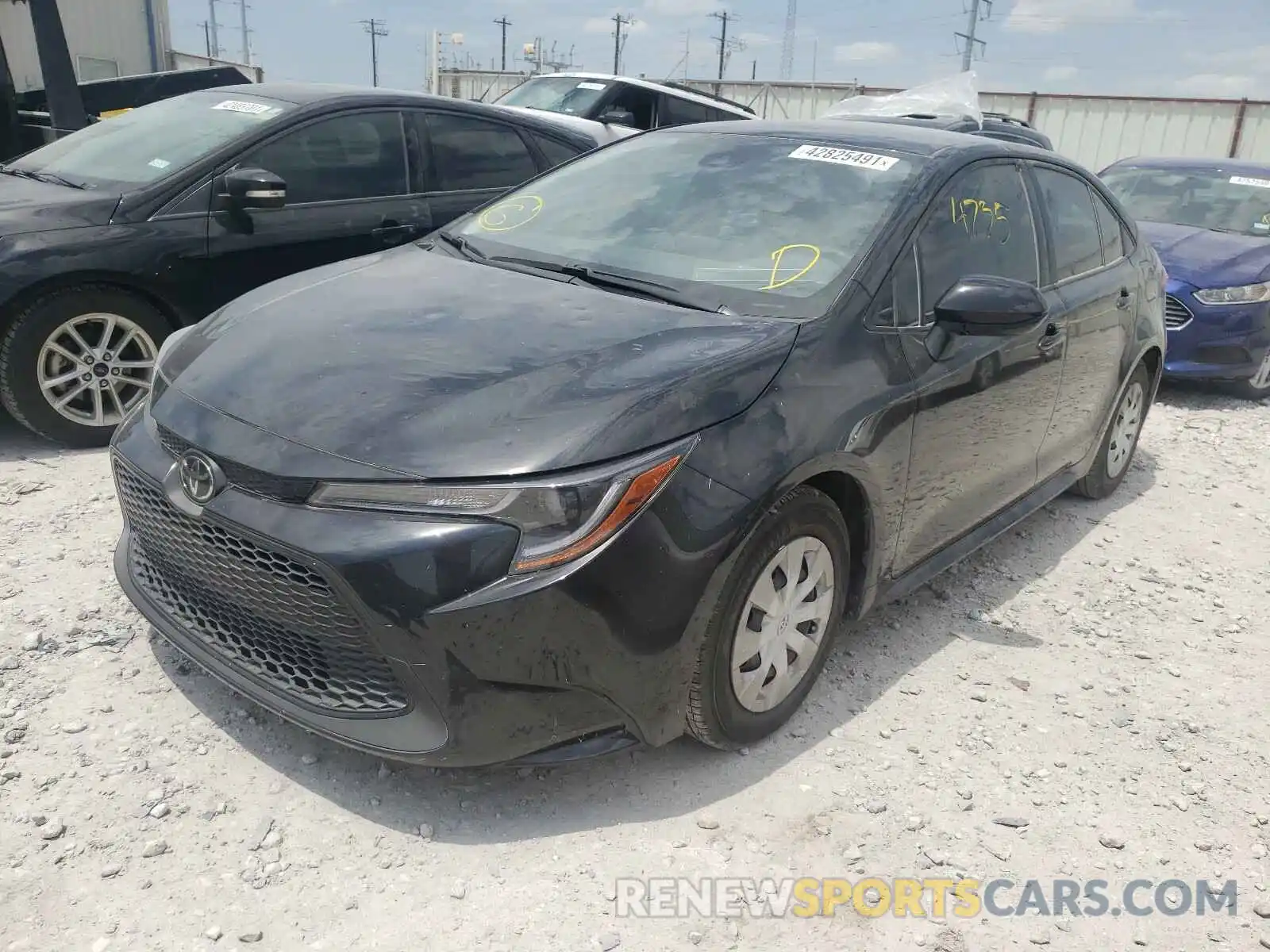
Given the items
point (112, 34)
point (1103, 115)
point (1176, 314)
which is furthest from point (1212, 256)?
point (112, 34)

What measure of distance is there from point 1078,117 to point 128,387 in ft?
68.5

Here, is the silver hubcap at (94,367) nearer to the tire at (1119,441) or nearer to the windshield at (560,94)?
the tire at (1119,441)

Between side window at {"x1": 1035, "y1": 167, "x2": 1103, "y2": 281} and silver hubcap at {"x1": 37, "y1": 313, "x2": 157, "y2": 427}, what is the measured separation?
3691 mm

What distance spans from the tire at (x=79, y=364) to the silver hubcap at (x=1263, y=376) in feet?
22.4

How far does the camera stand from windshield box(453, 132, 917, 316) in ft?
9.57

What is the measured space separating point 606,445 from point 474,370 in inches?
17.5

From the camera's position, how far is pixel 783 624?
8.80 feet

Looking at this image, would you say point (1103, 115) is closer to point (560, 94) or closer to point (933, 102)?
point (933, 102)

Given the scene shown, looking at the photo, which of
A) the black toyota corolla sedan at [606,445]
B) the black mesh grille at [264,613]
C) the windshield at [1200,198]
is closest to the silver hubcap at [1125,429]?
the black toyota corolla sedan at [606,445]

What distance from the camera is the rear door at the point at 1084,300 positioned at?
387 centimetres

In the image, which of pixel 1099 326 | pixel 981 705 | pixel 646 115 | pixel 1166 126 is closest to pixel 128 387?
pixel 981 705

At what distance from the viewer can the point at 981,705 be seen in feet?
10.3

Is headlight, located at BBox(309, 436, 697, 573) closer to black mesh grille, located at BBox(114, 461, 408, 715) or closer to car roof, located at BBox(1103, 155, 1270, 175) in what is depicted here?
black mesh grille, located at BBox(114, 461, 408, 715)

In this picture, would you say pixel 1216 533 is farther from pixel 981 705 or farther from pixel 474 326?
pixel 474 326
